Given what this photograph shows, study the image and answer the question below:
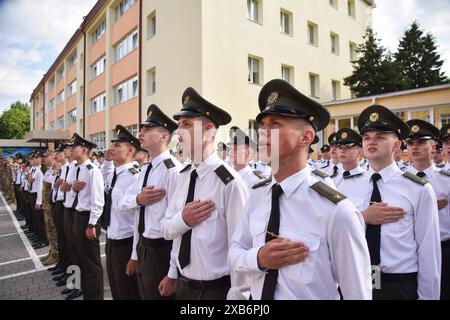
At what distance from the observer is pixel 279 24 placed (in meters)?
17.6

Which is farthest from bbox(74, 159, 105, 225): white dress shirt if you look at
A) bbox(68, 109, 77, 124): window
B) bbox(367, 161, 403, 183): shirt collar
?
bbox(68, 109, 77, 124): window

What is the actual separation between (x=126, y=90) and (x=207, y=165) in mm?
19191

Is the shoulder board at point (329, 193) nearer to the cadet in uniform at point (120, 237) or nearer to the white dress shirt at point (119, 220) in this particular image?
the cadet in uniform at point (120, 237)

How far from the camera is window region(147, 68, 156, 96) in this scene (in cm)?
1767

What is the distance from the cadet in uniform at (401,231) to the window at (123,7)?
20514 millimetres

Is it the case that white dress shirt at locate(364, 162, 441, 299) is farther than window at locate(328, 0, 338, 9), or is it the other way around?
window at locate(328, 0, 338, 9)

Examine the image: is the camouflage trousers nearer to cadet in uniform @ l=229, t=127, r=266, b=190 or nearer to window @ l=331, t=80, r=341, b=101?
cadet in uniform @ l=229, t=127, r=266, b=190

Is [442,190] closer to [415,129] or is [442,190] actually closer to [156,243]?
[415,129]

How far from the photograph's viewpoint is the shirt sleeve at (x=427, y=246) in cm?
236

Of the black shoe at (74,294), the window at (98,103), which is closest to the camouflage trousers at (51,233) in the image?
the black shoe at (74,294)

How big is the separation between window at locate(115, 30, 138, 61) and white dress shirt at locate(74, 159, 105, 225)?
1577cm

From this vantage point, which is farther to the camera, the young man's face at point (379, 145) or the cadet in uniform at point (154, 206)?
the cadet in uniform at point (154, 206)

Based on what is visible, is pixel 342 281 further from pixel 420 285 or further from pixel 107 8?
pixel 107 8
